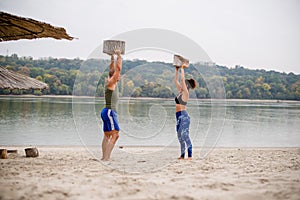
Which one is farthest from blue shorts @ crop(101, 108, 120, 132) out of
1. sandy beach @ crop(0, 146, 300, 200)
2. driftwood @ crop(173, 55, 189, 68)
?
driftwood @ crop(173, 55, 189, 68)

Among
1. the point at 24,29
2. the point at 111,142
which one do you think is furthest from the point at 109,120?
the point at 24,29

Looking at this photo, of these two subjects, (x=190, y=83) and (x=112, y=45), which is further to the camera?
(x=190, y=83)

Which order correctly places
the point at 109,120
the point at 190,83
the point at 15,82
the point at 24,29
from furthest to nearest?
1. the point at 190,83
2. the point at 15,82
3. the point at 24,29
4. the point at 109,120

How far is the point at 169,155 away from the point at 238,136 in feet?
35.7

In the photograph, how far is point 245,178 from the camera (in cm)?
475

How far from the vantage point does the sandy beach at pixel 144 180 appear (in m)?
3.79

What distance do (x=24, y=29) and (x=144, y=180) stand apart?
3749 millimetres

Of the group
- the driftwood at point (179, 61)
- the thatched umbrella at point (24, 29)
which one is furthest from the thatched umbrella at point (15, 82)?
the driftwood at point (179, 61)

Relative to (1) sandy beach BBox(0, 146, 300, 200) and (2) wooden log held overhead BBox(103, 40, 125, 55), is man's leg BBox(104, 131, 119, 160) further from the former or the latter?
(2) wooden log held overhead BBox(103, 40, 125, 55)

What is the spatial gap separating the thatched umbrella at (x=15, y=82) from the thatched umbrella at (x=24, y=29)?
2.45 feet

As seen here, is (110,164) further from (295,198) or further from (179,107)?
(295,198)

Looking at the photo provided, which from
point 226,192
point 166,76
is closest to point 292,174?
point 226,192

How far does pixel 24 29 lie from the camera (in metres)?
6.10

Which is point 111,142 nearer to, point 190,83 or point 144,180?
point 144,180
